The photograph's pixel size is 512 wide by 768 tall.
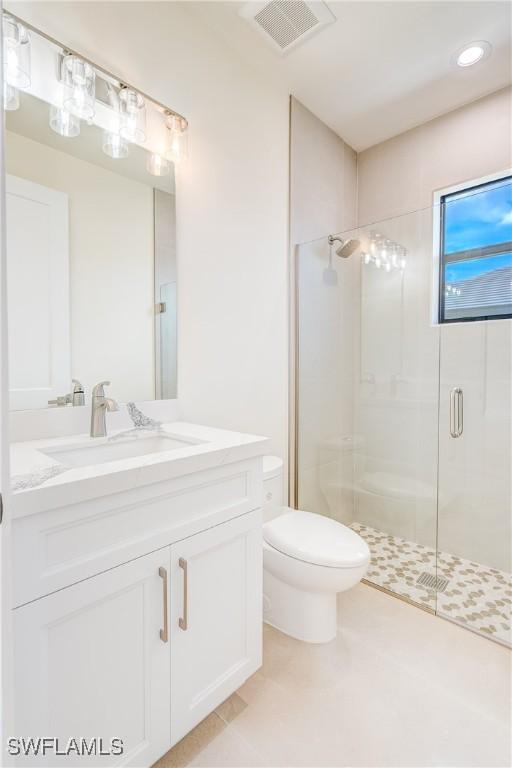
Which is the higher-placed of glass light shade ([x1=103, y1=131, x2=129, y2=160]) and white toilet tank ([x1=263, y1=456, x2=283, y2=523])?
glass light shade ([x1=103, y1=131, x2=129, y2=160])

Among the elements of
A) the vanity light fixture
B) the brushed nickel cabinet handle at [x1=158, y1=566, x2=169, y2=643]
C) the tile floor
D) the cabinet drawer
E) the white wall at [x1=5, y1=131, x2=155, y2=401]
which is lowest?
the tile floor

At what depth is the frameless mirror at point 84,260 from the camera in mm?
1204

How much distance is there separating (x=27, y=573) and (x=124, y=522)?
21 cm

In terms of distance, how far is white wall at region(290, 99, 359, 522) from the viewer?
2281 mm

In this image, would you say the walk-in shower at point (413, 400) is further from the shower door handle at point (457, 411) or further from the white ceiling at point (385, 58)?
the white ceiling at point (385, 58)

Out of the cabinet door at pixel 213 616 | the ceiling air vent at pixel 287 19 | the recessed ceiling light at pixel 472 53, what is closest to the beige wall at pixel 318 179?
the ceiling air vent at pixel 287 19

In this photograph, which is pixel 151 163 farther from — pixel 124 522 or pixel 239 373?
pixel 124 522

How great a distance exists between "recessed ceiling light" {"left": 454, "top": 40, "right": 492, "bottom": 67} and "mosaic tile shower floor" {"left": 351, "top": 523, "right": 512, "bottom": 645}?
8.79 ft

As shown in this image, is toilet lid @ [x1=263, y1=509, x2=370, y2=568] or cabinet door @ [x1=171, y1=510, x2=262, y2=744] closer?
cabinet door @ [x1=171, y1=510, x2=262, y2=744]

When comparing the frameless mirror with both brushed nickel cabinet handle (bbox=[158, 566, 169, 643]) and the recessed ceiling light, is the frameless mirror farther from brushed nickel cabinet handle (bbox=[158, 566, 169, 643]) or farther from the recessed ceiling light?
the recessed ceiling light

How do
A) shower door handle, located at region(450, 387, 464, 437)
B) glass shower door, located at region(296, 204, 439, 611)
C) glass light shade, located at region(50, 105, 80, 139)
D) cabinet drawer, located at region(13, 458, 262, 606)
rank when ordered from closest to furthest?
cabinet drawer, located at region(13, 458, 262, 606)
glass light shade, located at region(50, 105, 80, 139)
shower door handle, located at region(450, 387, 464, 437)
glass shower door, located at region(296, 204, 439, 611)

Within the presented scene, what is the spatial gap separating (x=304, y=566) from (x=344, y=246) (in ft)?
6.15

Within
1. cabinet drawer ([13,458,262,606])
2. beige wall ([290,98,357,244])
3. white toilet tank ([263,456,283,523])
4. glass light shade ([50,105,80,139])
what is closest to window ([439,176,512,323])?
beige wall ([290,98,357,244])

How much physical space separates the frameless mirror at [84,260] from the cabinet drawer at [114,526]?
1.91ft
